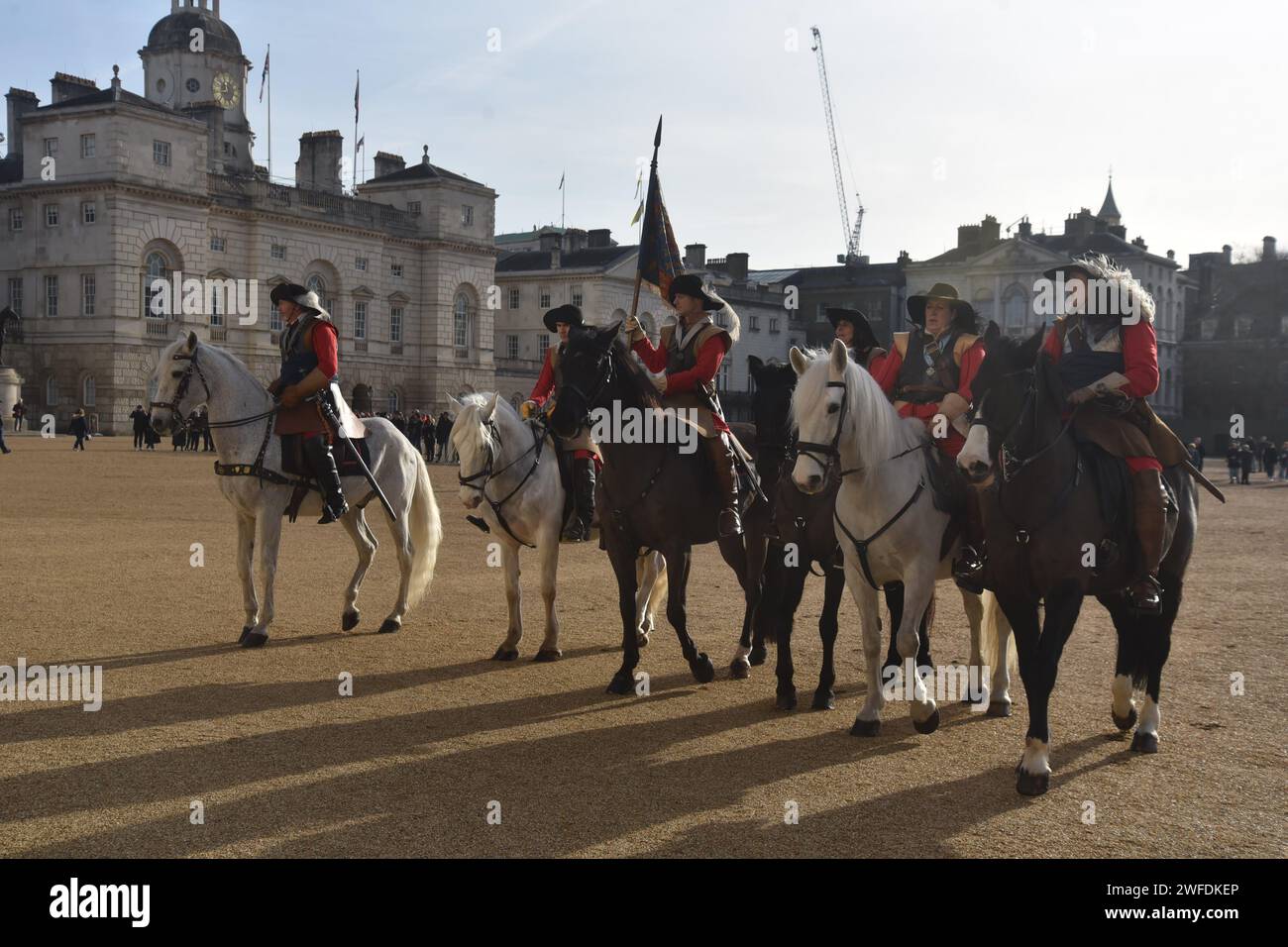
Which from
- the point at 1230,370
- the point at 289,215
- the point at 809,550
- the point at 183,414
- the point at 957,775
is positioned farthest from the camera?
the point at 1230,370

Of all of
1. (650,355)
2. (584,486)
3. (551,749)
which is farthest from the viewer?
(584,486)

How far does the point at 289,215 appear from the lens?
67062mm

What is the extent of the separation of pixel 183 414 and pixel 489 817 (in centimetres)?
585

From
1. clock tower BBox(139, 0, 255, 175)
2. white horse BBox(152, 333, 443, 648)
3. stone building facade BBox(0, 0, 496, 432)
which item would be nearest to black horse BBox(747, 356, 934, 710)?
white horse BBox(152, 333, 443, 648)

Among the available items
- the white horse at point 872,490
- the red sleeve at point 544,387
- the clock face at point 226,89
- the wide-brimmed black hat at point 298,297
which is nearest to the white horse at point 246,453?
the wide-brimmed black hat at point 298,297

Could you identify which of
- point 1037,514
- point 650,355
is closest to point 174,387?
point 650,355

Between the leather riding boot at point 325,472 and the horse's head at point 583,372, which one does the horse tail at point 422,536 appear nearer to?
the leather riding boot at point 325,472

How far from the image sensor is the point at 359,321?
72438 millimetres

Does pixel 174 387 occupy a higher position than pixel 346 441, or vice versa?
pixel 174 387

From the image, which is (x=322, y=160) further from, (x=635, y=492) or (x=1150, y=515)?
(x=1150, y=515)

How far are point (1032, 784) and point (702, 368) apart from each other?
398 centimetres

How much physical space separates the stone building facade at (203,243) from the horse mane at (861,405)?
1999 inches
